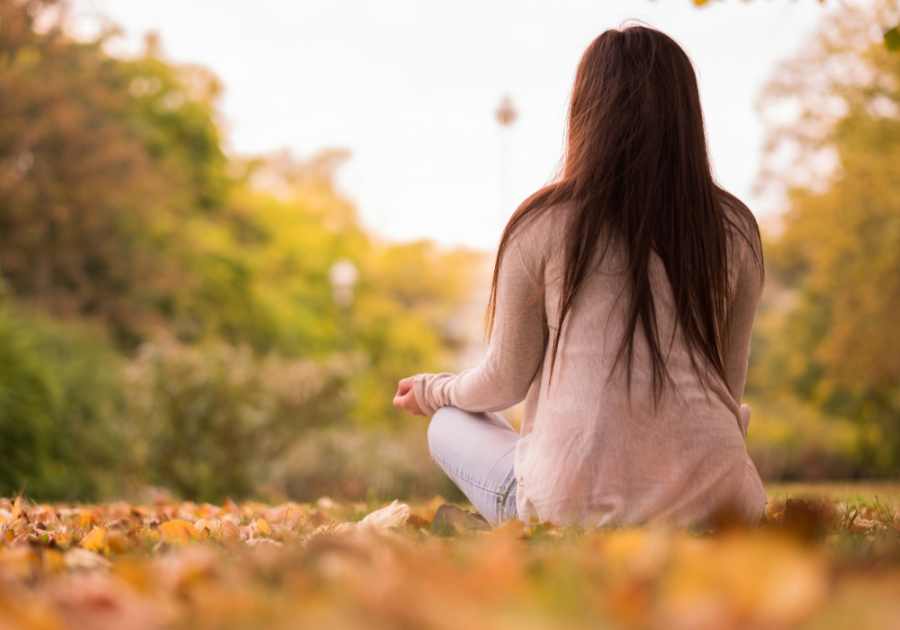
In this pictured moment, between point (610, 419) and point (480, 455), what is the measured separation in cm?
55

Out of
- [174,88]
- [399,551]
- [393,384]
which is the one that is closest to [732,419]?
[399,551]

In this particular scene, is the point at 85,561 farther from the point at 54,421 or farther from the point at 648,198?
the point at 54,421

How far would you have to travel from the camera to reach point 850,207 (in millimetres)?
12602

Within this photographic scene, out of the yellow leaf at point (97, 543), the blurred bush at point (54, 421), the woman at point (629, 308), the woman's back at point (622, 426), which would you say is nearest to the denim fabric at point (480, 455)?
the woman at point (629, 308)

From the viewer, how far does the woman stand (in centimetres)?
170

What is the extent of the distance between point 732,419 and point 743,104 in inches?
659

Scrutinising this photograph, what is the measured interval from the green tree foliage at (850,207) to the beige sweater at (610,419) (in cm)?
1036

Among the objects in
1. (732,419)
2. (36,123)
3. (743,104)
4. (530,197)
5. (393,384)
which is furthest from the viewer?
(743,104)

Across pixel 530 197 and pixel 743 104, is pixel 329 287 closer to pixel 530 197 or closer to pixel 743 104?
pixel 743 104

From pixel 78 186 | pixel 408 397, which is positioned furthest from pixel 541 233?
→ pixel 78 186

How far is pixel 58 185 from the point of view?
11.5m

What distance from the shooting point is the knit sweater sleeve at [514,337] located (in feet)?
6.03

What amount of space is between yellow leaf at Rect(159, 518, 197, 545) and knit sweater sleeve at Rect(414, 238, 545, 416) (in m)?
0.85

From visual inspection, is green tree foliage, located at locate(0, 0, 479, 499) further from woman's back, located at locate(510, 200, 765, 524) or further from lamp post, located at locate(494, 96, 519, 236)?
lamp post, located at locate(494, 96, 519, 236)
